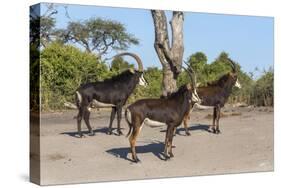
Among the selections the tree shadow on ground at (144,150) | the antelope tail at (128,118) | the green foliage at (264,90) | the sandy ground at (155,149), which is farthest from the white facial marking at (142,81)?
the green foliage at (264,90)

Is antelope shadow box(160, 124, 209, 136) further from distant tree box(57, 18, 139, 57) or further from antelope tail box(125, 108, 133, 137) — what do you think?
distant tree box(57, 18, 139, 57)

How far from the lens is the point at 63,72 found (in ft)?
→ 36.9

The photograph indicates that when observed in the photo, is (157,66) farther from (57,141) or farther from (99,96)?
(57,141)

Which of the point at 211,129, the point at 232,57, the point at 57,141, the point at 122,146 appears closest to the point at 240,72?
the point at 232,57

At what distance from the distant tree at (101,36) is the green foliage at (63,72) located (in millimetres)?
156

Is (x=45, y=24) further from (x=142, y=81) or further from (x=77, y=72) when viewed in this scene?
(x=142, y=81)

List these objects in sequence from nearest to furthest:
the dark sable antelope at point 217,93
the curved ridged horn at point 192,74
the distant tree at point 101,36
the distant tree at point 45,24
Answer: the distant tree at point 45,24 < the distant tree at point 101,36 < the curved ridged horn at point 192,74 < the dark sable antelope at point 217,93

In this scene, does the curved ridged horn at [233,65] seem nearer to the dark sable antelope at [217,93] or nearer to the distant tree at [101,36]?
the dark sable antelope at [217,93]

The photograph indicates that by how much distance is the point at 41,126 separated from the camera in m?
10.8

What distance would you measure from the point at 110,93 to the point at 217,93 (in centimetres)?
206

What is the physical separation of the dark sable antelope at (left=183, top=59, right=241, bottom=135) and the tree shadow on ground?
1.03 meters

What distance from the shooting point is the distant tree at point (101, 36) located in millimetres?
11227

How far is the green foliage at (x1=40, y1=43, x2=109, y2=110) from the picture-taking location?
10.9m

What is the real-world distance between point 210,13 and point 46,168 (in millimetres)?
3901
